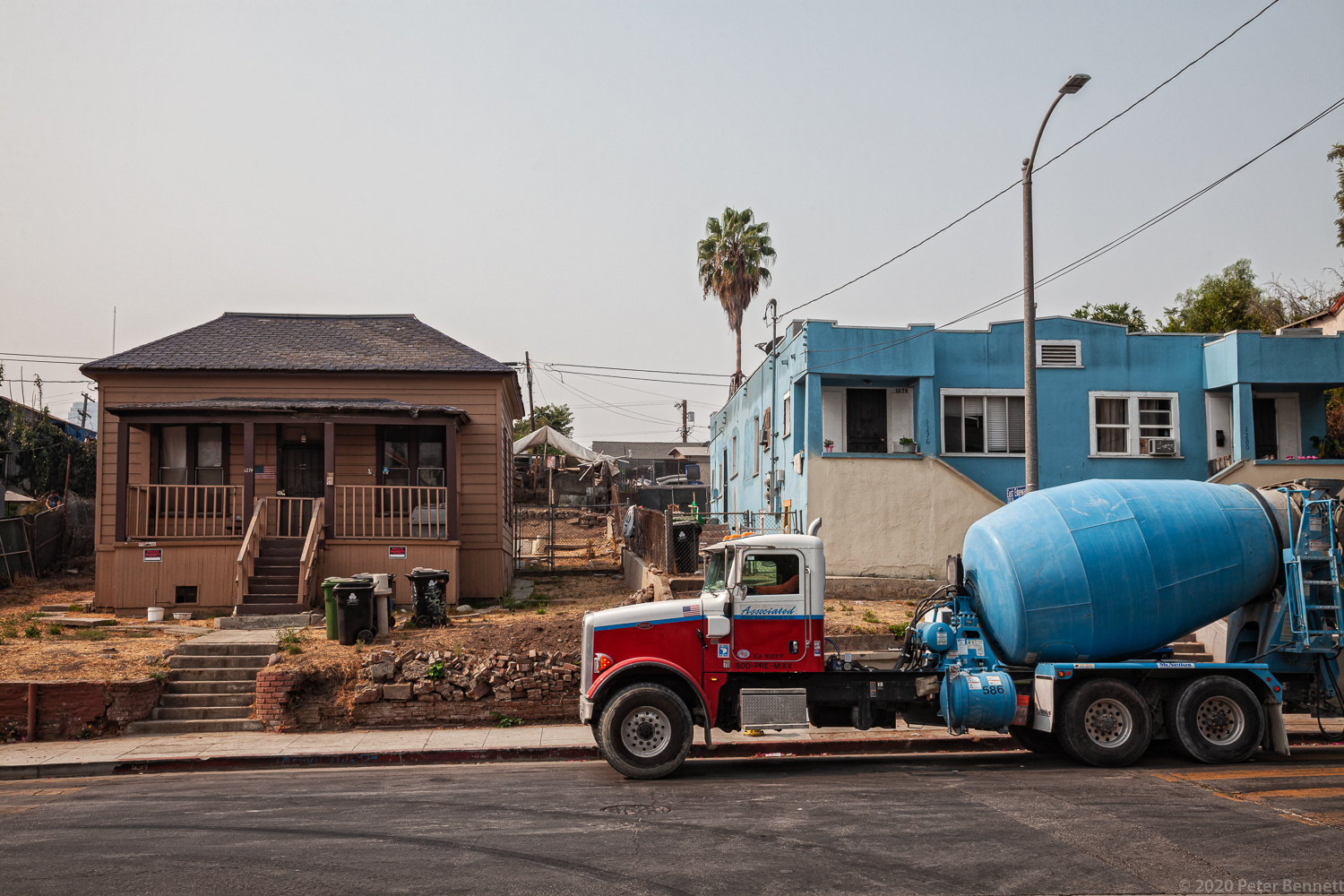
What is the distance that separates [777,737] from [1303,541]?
659 cm

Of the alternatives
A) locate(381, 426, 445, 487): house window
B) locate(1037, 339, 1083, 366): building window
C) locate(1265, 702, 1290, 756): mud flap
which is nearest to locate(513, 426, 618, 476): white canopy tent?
locate(381, 426, 445, 487): house window

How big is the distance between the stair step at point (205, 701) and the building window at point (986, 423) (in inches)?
592

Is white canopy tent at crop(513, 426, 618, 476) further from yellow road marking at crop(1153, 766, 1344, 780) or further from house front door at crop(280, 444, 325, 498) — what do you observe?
yellow road marking at crop(1153, 766, 1344, 780)

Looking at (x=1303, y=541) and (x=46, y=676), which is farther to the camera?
(x=46, y=676)

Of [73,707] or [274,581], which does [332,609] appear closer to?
[73,707]

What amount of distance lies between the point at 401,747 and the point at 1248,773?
31.6 feet

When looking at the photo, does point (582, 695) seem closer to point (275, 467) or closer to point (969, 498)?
point (969, 498)

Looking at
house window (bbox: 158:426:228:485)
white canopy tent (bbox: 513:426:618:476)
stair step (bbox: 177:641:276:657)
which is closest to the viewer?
stair step (bbox: 177:641:276:657)

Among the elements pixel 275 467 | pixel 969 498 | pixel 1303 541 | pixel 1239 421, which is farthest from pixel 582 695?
pixel 1239 421

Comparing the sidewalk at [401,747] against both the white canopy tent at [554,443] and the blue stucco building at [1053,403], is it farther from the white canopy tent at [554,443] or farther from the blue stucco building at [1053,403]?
the white canopy tent at [554,443]

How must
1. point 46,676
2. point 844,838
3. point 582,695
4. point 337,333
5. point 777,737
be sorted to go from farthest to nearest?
point 337,333
point 46,676
point 777,737
point 582,695
point 844,838

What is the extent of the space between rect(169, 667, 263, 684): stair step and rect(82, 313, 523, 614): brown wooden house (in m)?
3.58

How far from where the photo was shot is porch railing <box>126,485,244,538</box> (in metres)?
19.4

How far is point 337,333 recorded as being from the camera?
23.7 meters
